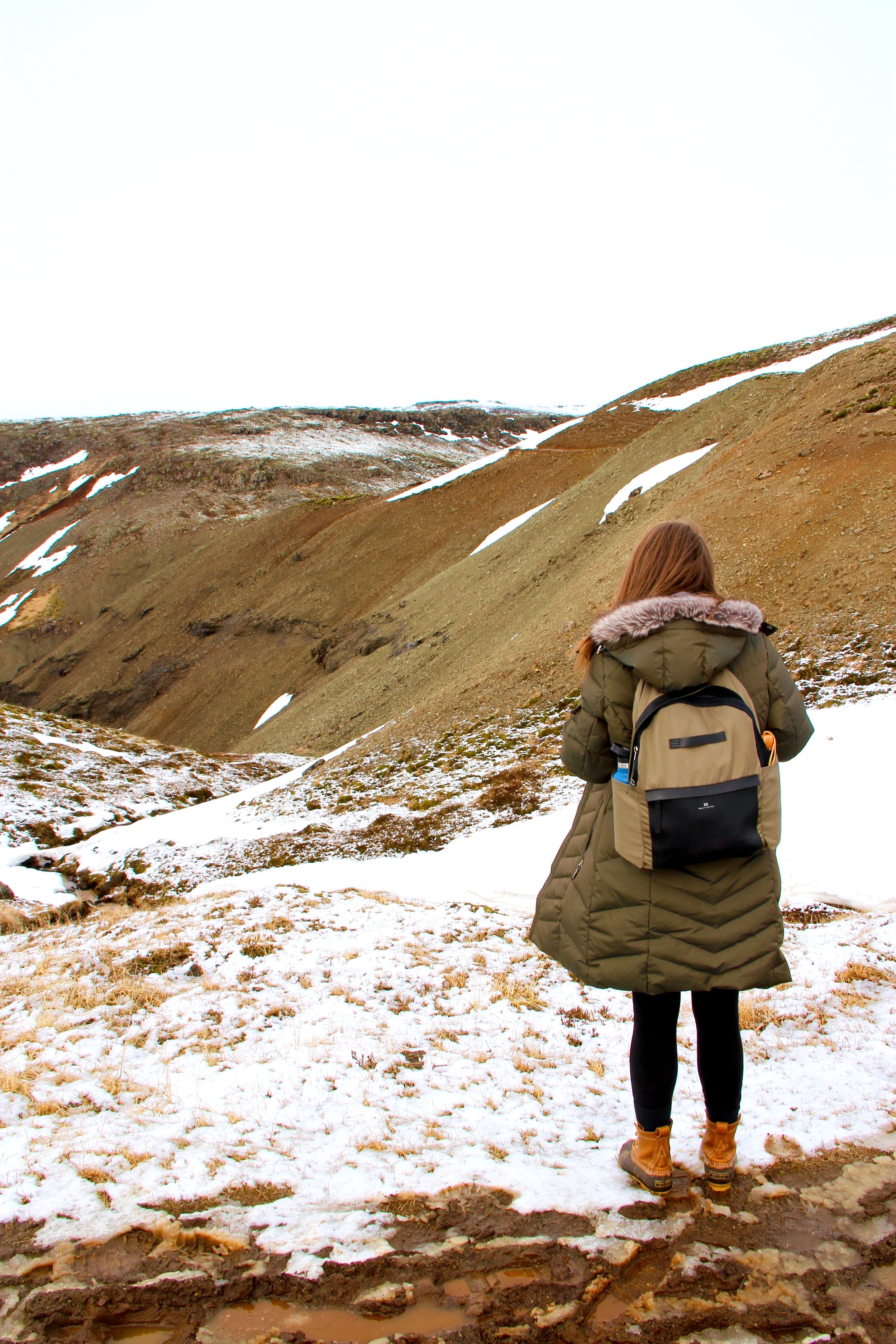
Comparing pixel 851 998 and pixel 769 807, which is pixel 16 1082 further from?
pixel 851 998

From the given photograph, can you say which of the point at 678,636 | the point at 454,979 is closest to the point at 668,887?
the point at 678,636

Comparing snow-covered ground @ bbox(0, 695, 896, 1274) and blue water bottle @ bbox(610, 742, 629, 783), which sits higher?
blue water bottle @ bbox(610, 742, 629, 783)

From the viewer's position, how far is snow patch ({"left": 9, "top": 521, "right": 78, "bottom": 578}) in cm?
5819

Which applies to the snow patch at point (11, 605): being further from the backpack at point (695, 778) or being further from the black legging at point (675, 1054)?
the backpack at point (695, 778)

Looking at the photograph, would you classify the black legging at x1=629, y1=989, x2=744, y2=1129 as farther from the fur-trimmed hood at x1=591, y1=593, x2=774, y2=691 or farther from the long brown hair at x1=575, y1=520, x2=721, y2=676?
the long brown hair at x1=575, y1=520, x2=721, y2=676

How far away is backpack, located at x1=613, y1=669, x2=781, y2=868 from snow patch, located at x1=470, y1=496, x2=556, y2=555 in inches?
1219

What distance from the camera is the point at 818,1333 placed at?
2646 millimetres

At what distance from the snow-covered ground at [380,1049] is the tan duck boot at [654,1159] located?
12 centimetres

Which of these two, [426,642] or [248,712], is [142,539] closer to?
[248,712]

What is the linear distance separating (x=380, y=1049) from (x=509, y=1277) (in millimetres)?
2180

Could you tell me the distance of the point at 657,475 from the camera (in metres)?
27.8

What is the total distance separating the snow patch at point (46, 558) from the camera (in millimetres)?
58188

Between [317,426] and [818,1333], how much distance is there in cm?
9652

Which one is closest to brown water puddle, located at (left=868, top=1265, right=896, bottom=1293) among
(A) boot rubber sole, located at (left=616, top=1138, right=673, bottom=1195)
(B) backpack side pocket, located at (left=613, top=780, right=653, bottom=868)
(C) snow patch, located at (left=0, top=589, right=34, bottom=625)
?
(A) boot rubber sole, located at (left=616, top=1138, right=673, bottom=1195)
